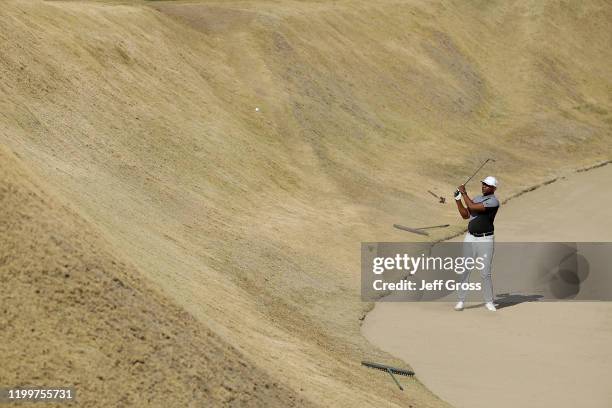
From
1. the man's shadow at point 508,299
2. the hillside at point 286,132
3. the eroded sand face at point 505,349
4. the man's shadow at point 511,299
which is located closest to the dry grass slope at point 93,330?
the hillside at point 286,132

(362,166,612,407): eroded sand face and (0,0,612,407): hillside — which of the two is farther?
(0,0,612,407): hillside

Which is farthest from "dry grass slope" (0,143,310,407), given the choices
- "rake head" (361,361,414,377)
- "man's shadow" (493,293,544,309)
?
"man's shadow" (493,293,544,309)

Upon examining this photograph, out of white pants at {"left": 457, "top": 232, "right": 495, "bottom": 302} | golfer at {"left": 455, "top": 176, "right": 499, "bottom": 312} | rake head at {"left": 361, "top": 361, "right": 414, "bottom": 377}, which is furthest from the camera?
white pants at {"left": 457, "top": 232, "right": 495, "bottom": 302}

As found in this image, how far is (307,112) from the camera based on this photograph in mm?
29359

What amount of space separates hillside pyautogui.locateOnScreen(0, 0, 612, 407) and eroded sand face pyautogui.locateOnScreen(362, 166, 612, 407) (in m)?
0.68

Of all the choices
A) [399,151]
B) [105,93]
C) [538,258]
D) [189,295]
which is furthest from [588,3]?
[189,295]

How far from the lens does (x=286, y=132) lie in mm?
27969

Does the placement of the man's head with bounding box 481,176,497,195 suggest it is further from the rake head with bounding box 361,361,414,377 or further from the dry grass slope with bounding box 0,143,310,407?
the dry grass slope with bounding box 0,143,310,407

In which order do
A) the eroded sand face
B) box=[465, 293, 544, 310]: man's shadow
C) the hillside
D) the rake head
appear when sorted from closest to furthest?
the eroded sand face
the rake head
the hillside
box=[465, 293, 544, 310]: man's shadow

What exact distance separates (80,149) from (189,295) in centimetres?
679

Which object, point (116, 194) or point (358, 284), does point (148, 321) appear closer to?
point (116, 194)

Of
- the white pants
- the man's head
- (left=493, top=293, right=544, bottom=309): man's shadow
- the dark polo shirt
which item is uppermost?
the man's head

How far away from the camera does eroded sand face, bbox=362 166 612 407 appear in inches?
583

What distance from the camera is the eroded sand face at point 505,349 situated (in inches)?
583
